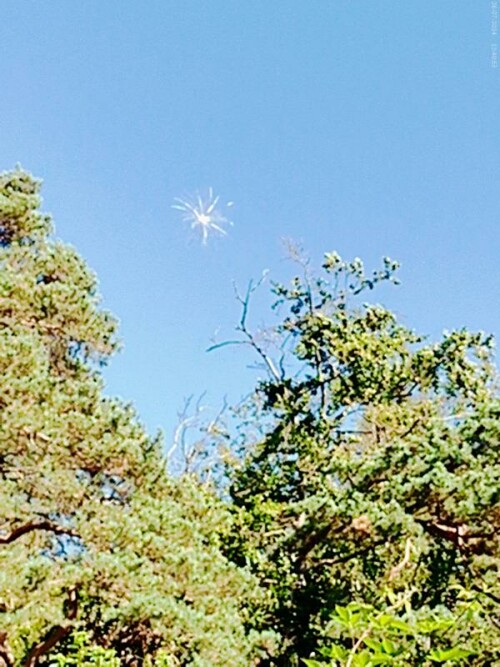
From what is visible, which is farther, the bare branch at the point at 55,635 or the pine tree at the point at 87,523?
the bare branch at the point at 55,635

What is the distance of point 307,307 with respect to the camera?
1084 cm

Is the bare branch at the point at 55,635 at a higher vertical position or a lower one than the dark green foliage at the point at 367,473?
lower

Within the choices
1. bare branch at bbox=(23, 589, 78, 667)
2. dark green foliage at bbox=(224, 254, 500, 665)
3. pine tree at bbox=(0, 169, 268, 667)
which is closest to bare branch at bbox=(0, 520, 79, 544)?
pine tree at bbox=(0, 169, 268, 667)

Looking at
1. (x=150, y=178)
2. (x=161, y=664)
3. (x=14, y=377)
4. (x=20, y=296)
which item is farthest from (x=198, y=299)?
(x=161, y=664)

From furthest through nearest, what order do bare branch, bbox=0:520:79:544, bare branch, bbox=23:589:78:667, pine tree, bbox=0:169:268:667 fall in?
1. bare branch, bbox=0:520:79:544
2. bare branch, bbox=23:589:78:667
3. pine tree, bbox=0:169:268:667

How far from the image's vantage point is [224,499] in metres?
9.95

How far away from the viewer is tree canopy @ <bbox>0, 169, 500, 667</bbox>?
5359mm

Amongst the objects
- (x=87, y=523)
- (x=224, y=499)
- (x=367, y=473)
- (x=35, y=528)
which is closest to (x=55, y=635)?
(x=87, y=523)

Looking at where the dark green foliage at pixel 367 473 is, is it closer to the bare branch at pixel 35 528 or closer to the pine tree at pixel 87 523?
the pine tree at pixel 87 523

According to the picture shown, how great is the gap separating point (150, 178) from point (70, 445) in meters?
3.56

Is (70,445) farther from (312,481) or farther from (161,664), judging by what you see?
(312,481)

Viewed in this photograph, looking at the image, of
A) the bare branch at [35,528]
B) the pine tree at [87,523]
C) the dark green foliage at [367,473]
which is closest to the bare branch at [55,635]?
the pine tree at [87,523]

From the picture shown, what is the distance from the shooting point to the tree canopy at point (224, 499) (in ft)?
17.6

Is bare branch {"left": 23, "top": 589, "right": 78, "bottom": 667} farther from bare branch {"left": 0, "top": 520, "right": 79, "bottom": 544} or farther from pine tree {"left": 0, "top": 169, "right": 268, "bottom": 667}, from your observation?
bare branch {"left": 0, "top": 520, "right": 79, "bottom": 544}
